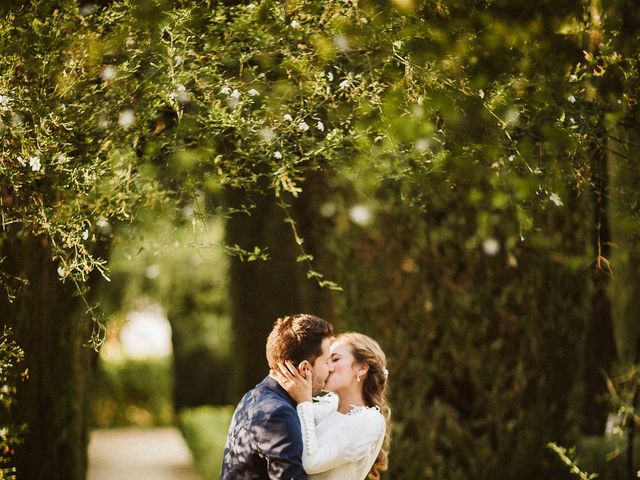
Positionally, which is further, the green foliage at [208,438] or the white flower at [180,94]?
the green foliage at [208,438]

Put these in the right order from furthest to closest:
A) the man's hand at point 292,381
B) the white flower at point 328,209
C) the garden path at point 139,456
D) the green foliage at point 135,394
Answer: the green foliage at point 135,394 → the garden path at point 139,456 → the white flower at point 328,209 → the man's hand at point 292,381

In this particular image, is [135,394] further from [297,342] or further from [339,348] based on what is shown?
[297,342]

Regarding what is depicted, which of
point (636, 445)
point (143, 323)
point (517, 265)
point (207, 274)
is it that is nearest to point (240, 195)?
point (517, 265)

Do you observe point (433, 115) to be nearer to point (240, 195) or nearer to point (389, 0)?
point (389, 0)

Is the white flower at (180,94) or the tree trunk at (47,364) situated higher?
the white flower at (180,94)

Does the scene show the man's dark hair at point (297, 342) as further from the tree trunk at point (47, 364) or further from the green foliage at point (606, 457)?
the green foliage at point (606, 457)

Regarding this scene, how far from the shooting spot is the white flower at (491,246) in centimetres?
747

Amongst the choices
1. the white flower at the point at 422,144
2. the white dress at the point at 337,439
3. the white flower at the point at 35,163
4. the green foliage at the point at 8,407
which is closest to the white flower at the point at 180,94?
the white flower at the point at 35,163

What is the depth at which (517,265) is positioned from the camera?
24.6ft

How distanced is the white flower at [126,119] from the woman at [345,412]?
4.99 feet

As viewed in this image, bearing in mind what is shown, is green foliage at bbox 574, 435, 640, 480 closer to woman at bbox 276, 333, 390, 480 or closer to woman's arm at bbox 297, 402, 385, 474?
woman at bbox 276, 333, 390, 480

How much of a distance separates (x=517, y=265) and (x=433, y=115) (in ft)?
9.55

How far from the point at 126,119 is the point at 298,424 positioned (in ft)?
5.99

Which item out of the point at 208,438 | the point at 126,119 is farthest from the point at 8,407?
the point at 208,438
